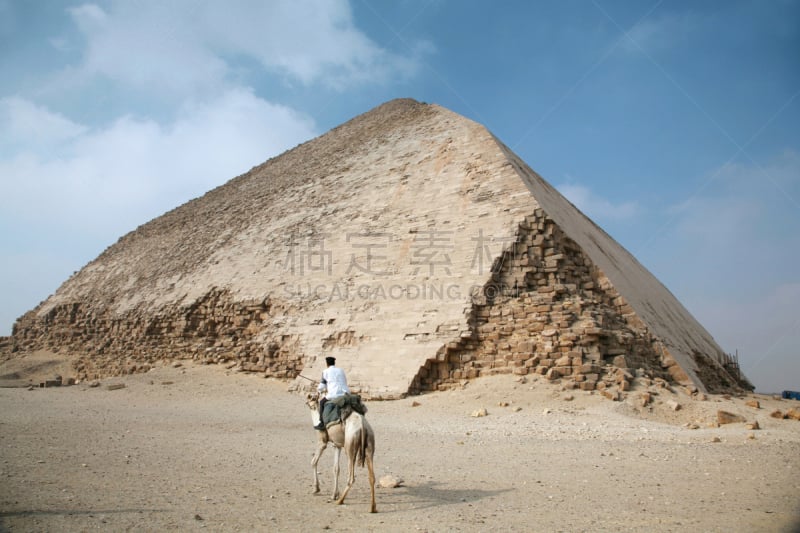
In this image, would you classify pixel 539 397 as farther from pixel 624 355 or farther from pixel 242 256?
pixel 242 256

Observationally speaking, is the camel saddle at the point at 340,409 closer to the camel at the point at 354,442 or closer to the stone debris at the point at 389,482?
the camel at the point at 354,442

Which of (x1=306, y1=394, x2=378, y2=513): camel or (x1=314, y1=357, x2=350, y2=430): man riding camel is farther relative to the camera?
(x1=314, y1=357, x2=350, y2=430): man riding camel

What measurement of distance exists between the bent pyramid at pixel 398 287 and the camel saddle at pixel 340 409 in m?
6.31

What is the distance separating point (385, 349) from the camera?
11953 millimetres

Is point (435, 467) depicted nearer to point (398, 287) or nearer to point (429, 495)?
point (429, 495)

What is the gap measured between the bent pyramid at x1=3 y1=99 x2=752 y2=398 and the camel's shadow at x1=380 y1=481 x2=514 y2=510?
19.1 feet

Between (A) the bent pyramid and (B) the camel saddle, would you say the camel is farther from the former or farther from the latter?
(A) the bent pyramid

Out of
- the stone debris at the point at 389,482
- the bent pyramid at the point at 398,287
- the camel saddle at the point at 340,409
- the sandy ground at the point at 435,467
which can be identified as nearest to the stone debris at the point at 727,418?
the sandy ground at the point at 435,467

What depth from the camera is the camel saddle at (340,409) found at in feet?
15.8

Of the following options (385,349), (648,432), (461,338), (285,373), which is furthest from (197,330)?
(648,432)

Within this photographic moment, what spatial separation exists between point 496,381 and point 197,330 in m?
10.6

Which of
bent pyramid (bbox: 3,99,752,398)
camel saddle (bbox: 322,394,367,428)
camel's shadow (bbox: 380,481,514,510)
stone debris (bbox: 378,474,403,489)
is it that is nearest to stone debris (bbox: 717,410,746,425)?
bent pyramid (bbox: 3,99,752,398)

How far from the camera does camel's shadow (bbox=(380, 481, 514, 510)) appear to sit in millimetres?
4652

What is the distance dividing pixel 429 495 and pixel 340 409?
3.54 feet
